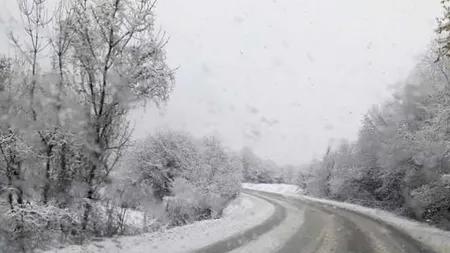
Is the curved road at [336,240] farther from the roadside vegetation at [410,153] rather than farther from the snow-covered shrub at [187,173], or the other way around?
the snow-covered shrub at [187,173]

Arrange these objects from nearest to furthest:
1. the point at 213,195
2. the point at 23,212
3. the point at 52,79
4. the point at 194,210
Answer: the point at 23,212 < the point at 52,79 < the point at 194,210 < the point at 213,195

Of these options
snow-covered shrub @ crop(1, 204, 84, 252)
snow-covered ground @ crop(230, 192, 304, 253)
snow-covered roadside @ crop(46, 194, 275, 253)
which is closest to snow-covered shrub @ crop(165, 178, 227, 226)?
snow-covered ground @ crop(230, 192, 304, 253)

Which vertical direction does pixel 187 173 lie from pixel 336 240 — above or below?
above

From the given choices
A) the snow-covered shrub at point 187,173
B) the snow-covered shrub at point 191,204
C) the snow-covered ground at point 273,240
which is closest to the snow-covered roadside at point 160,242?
the snow-covered ground at point 273,240

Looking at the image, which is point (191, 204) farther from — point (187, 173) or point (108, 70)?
point (108, 70)

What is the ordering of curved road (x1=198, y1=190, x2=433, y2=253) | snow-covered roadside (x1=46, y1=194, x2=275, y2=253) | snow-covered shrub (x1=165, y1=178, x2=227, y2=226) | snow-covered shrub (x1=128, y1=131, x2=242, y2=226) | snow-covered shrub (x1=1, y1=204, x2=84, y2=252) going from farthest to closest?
1. snow-covered shrub (x1=128, y1=131, x2=242, y2=226)
2. snow-covered shrub (x1=165, y1=178, x2=227, y2=226)
3. curved road (x1=198, y1=190, x2=433, y2=253)
4. snow-covered roadside (x1=46, y1=194, x2=275, y2=253)
5. snow-covered shrub (x1=1, y1=204, x2=84, y2=252)

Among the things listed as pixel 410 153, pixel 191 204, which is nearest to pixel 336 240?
pixel 410 153

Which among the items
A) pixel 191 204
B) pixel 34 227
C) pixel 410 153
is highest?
pixel 410 153

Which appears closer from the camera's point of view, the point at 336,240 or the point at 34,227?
the point at 34,227

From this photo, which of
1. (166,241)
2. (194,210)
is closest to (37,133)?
(166,241)

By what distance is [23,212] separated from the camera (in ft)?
34.9

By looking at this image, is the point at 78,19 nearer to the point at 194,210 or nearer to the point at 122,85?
the point at 122,85

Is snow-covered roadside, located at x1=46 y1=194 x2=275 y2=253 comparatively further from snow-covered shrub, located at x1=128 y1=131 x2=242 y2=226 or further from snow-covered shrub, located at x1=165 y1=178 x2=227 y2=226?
snow-covered shrub, located at x1=128 y1=131 x2=242 y2=226

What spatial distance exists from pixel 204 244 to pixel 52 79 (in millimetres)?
6720
